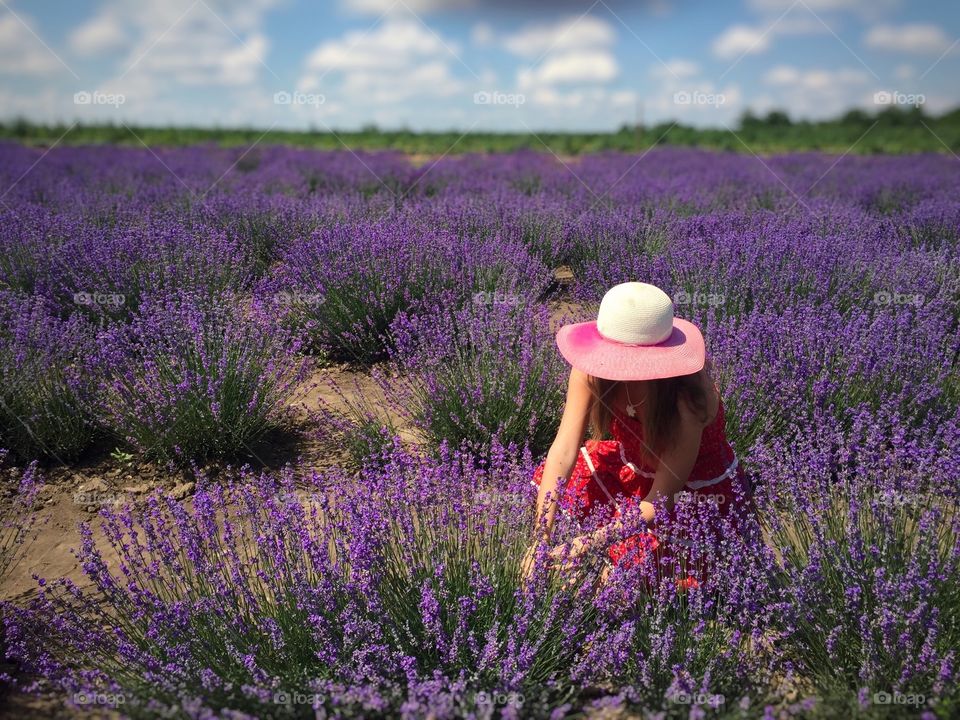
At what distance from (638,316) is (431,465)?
3.59 ft

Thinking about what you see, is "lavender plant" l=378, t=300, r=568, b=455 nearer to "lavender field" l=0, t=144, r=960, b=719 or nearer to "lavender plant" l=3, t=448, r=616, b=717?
"lavender field" l=0, t=144, r=960, b=719

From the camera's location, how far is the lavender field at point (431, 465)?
1.70m

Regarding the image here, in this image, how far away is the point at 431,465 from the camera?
8.90 ft

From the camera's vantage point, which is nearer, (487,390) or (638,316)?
(638,316)

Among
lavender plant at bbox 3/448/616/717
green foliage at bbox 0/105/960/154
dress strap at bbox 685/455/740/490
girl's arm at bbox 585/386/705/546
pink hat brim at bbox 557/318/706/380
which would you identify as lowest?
lavender plant at bbox 3/448/616/717

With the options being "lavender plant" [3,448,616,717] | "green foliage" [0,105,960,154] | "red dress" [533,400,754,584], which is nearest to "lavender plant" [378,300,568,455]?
"red dress" [533,400,754,584]

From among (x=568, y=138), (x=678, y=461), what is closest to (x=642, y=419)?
(x=678, y=461)

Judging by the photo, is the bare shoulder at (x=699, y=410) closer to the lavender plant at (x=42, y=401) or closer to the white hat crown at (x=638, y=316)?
the white hat crown at (x=638, y=316)

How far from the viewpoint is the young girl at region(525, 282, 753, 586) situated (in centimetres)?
199

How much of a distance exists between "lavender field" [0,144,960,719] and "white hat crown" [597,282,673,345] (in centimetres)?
53

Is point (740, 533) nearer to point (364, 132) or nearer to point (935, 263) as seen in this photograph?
point (935, 263)

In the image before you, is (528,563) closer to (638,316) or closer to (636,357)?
(636,357)

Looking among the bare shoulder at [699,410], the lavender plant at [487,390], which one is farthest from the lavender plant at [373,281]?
the bare shoulder at [699,410]

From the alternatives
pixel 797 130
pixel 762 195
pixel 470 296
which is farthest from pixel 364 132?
pixel 470 296
